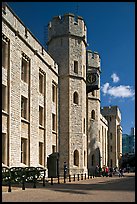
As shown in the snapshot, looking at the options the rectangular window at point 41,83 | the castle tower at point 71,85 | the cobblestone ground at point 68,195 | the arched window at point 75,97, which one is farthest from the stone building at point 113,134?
the cobblestone ground at point 68,195

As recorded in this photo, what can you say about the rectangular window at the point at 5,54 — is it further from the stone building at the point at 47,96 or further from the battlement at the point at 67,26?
the battlement at the point at 67,26

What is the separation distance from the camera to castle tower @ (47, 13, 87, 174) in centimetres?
3478

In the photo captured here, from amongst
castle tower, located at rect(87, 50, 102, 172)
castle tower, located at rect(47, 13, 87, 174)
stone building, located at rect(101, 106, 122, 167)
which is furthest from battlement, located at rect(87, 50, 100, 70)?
stone building, located at rect(101, 106, 122, 167)

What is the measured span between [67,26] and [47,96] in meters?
8.00

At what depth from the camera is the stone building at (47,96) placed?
2342 cm

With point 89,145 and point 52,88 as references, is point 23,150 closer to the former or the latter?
point 52,88

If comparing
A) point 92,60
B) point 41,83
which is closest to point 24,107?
point 41,83

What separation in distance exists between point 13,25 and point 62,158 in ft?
47.2

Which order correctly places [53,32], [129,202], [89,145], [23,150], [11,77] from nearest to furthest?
[129,202] < [11,77] < [23,150] < [53,32] < [89,145]

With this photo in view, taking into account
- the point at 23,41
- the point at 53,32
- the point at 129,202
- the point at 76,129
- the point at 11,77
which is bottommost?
the point at 129,202

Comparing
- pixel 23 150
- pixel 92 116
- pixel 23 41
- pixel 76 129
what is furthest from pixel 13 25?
pixel 92 116

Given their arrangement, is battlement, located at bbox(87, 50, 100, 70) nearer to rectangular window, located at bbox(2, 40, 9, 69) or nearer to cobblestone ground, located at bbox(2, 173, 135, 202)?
rectangular window, located at bbox(2, 40, 9, 69)

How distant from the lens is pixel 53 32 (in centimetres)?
3722

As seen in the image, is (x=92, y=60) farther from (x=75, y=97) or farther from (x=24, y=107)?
(x=24, y=107)
